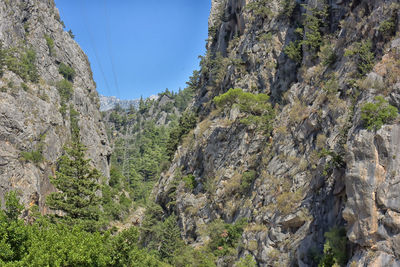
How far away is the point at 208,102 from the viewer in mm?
46125

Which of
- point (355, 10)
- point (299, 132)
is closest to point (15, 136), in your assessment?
point (299, 132)

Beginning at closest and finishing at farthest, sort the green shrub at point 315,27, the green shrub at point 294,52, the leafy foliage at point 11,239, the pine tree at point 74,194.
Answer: the leafy foliage at point 11,239 < the pine tree at point 74,194 < the green shrub at point 315,27 < the green shrub at point 294,52

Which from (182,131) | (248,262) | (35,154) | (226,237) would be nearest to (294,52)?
(226,237)

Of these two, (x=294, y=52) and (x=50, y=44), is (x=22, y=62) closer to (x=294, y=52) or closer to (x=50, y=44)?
(x=50, y=44)

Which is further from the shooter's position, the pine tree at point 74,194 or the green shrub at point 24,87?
the green shrub at point 24,87

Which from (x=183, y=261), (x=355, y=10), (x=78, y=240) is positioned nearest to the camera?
(x=78, y=240)

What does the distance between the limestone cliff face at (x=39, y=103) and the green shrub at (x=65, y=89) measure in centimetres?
98

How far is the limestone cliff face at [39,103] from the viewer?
39250 mm

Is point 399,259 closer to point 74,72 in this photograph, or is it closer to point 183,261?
point 183,261

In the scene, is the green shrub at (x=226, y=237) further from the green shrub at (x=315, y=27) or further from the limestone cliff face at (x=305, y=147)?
the green shrub at (x=315, y=27)

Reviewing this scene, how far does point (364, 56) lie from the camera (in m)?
17.6

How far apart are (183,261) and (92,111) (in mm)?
54472

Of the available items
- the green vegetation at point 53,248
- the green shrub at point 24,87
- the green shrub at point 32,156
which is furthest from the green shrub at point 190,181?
the green shrub at point 24,87

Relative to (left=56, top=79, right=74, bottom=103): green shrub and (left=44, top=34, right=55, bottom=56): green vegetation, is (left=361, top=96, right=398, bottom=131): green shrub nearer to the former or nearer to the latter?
(left=56, top=79, right=74, bottom=103): green shrub
